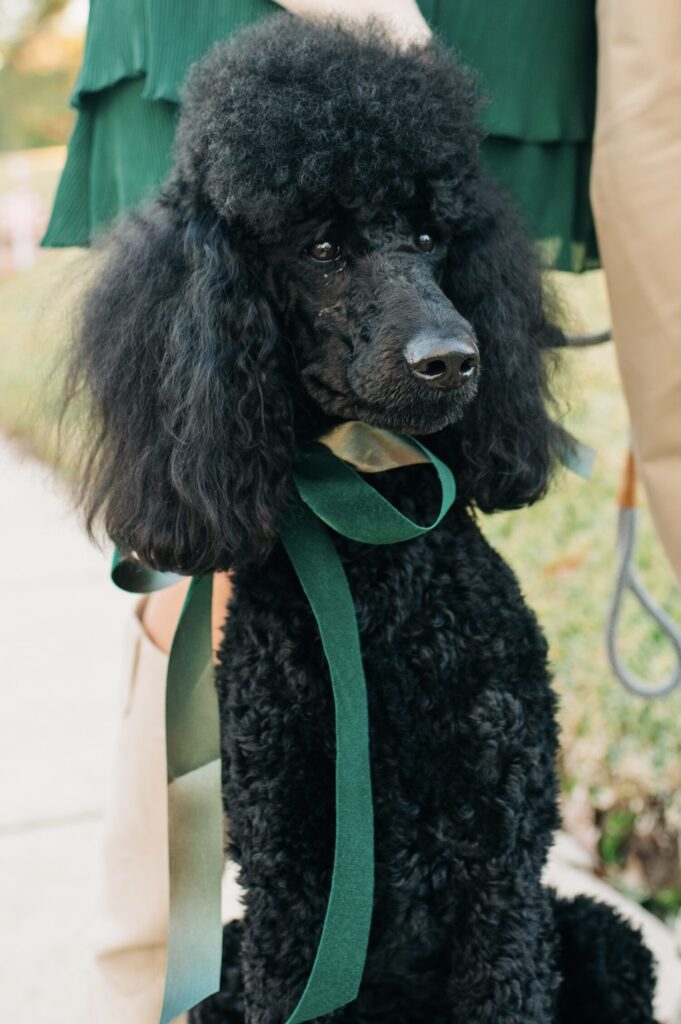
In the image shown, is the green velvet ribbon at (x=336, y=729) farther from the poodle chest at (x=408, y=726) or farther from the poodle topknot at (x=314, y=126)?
the poodle topknot at (x=314, y=126)

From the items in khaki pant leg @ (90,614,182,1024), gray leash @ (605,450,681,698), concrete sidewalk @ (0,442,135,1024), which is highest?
gray leash @ (605,450,681,698)

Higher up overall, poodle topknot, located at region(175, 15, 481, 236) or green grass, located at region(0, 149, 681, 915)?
poodle topknot, located at region(175, 15, 481, 236)

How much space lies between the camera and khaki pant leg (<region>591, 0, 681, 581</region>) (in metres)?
1.38

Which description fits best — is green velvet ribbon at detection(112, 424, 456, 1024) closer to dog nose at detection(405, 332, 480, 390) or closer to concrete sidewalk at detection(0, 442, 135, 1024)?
dog nose at detection(405, 332, 480, 390)

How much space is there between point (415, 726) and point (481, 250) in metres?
0.57

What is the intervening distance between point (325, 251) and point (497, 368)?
255mm

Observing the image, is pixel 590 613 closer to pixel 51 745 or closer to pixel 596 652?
pixel 596 652

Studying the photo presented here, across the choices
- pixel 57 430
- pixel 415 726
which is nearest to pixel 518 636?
pixel 415 726

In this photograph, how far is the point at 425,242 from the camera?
4.23 feet

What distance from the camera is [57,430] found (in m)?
1.44

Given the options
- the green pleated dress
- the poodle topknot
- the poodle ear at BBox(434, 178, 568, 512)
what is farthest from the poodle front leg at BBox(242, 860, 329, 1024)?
the green pleated dress

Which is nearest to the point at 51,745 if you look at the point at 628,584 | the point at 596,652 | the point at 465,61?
the point at 596,652

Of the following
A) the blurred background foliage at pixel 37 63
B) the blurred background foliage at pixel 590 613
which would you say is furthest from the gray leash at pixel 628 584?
the blurred background foliage at pixel 37 63

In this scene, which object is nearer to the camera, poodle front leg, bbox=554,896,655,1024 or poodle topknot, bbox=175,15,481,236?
poodle topknot, bbox=175,15,481,236
